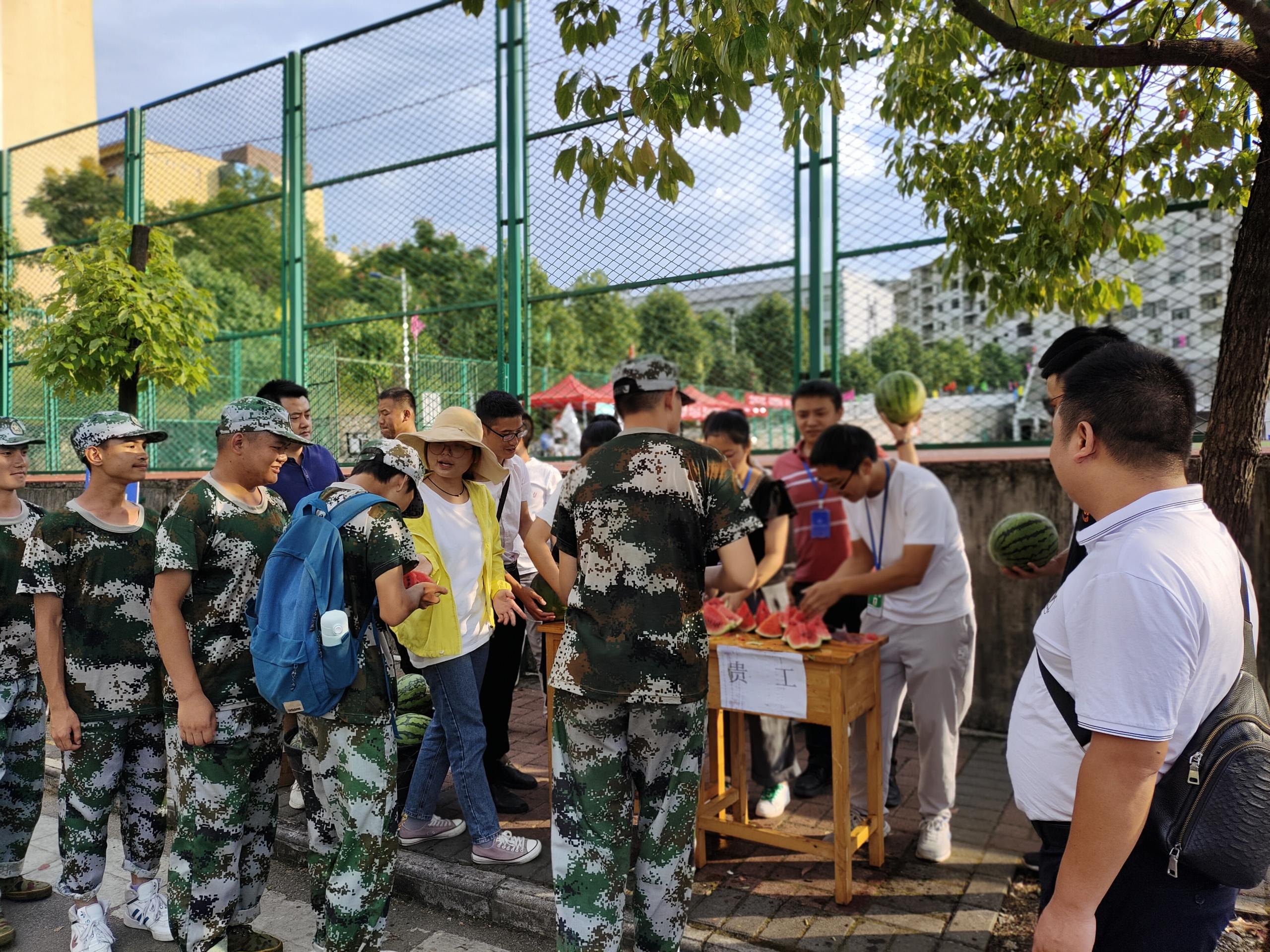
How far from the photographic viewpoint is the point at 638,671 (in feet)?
10.1

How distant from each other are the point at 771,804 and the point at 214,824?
284 centimetres

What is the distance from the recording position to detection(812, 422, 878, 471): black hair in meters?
4.27

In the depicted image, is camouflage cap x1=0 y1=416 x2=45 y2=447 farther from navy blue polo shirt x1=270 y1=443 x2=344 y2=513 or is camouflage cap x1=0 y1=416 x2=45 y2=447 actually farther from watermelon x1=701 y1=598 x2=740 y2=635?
watermelon x1=701 y1=598 x2=740 y2=635

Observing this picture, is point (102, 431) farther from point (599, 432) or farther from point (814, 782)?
point (814, 782)

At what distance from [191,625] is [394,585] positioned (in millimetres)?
954

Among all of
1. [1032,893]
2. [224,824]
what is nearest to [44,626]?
[224,824]

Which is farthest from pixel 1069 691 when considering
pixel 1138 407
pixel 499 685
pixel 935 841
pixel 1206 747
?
pixel 499 685

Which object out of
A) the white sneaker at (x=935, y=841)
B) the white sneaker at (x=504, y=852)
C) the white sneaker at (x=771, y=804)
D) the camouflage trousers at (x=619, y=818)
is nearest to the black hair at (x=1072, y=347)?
the camouflage trousers at (x=619, y=818)

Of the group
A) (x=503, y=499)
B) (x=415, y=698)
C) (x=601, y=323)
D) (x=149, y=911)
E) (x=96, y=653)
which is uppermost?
(x=601, y=323)

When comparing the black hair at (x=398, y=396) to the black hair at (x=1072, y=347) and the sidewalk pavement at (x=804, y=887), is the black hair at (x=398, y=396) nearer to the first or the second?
the sidewalk pavement at (x=804, y=887)

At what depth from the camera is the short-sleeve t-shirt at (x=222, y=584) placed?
346 cm

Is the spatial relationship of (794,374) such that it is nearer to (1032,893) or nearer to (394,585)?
(1032,893)

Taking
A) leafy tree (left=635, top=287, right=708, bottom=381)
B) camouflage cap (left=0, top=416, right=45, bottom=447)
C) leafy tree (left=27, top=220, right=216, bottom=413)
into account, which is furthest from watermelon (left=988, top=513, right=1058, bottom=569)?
leafy tree (left=27, top=220, right=216, bottom=413)

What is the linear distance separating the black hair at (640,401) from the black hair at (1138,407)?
1.59 metres
